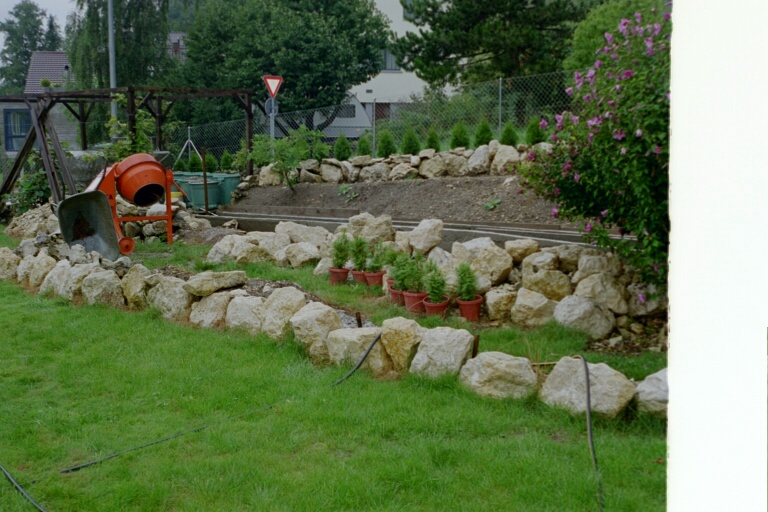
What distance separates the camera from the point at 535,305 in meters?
5.52

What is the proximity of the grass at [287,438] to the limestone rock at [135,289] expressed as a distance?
1.14m

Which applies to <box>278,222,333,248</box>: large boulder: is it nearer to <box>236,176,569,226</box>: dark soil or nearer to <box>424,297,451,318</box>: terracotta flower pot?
<box>236,176,569,226</box>: dark soil

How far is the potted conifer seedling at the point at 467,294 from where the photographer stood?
5840mm

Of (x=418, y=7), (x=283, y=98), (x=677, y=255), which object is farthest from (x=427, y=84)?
(x=677, y=255)

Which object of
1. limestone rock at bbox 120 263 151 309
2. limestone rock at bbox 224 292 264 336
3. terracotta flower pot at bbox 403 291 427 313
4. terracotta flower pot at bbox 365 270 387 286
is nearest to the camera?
limestone rock at bbox 224 292 264 336

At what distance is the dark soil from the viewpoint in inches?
388

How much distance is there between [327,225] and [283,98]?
1769cm

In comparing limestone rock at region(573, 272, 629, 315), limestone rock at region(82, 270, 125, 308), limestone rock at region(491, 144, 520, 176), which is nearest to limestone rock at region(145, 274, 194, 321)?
limestone rock at region(82, 270, 125, 308)

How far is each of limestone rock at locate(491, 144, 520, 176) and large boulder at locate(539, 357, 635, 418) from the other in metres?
8.27

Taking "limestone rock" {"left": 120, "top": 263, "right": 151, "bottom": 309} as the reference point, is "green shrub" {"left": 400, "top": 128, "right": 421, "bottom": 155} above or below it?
above

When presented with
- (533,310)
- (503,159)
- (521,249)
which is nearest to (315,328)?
(533,310)

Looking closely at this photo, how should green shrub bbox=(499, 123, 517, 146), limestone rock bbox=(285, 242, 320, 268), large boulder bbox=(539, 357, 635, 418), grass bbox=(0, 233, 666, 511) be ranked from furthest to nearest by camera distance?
green shrub bbox=(499, 123, 517, 146)
limestone rock bbox=(285, 242, 320, 268)
large boulder bbox=(539, 357, 635, 418)
grass bbox=(0, 233, 666, 511)

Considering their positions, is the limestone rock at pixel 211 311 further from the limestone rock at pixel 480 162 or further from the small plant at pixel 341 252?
the limestone rock at pixel 480 162

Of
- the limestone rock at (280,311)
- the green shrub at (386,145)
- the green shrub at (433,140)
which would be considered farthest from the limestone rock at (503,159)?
the limestone rock at (280,311)
